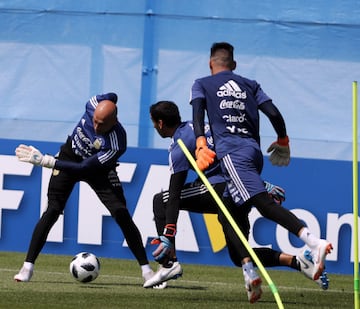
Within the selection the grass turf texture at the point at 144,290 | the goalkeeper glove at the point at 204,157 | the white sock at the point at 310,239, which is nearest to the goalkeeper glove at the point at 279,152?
the goalkeeper glove at the point at 204,157

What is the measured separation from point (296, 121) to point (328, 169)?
3.45 ft

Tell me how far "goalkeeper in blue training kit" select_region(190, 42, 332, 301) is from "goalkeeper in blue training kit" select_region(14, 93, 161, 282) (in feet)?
5.46

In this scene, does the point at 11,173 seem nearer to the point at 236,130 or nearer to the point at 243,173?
the point at 236,130

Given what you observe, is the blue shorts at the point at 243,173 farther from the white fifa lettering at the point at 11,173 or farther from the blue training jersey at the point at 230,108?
the white fifa lettering at the point at 11,173

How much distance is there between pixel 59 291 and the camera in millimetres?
11219

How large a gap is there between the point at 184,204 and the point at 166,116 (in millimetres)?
797

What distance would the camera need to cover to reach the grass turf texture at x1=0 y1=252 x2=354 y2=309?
10422mm

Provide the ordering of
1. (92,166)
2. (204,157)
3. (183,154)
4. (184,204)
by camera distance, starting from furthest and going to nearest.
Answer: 1. (92,166)
2. (184,204)
3. (183,154)
4. (204,157)

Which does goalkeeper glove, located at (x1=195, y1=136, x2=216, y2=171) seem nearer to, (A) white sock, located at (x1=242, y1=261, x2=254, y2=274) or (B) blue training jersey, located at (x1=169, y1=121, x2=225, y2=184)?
(A) white sock, located at (x1=242, y1=261, x2=254, y2=274)

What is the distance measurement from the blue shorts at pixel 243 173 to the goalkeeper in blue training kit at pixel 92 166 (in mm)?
1971

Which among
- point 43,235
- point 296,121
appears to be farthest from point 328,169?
point 43,235

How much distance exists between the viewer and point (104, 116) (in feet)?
38.7

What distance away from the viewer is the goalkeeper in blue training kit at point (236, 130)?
393 inches

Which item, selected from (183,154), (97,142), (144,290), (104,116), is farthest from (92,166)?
(144,290)
